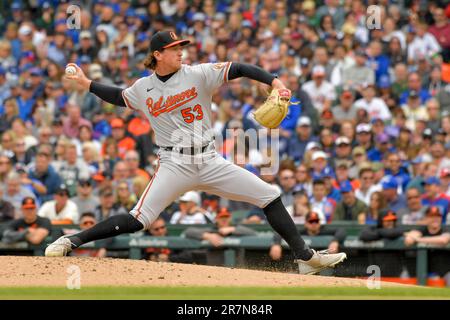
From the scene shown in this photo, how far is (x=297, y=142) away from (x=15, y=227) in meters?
4.40

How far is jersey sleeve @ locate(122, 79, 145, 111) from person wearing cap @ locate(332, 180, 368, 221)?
449 cm

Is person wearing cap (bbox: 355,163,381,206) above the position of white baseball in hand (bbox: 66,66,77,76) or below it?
below

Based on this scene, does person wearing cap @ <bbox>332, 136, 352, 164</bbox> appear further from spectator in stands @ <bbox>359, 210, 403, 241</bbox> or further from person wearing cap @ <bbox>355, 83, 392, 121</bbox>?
spectator in stands @ <bbox>359, 210, 403, 241</bbox>

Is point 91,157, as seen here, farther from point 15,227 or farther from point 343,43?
point 343,43

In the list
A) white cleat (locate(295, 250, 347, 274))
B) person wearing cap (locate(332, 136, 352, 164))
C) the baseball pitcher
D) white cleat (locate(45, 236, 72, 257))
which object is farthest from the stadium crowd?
the baseball pitcher

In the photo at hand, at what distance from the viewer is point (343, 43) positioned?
1597cm

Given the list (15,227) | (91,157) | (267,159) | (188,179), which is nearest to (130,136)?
(91,157)

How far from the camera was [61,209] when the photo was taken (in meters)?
12.9

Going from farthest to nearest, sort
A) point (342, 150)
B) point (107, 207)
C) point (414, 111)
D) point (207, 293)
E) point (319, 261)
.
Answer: point (414, 111) → point (342, 150) → point (107, 207) → point (319, 261) → point (207, 293)

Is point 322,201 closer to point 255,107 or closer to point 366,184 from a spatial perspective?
point 366,184

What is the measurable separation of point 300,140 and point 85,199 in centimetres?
322

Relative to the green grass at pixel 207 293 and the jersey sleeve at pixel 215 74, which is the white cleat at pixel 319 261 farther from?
the jersey sleeve at pixel 215 74

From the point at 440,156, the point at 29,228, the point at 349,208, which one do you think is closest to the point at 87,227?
the point at 29,228

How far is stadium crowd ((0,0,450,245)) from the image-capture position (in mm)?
12867
